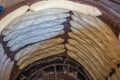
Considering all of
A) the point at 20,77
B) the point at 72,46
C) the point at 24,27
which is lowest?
the point at 20,77

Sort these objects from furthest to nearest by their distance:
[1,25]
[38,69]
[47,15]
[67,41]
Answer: [38,69]
[67,41]
[47,15]
[1,25]

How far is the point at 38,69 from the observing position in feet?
4.33

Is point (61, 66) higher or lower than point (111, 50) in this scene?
lower

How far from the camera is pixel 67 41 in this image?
3.96ft

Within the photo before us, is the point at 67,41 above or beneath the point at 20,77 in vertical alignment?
above

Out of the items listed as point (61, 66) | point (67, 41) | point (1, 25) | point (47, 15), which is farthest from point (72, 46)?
point (1, 25)

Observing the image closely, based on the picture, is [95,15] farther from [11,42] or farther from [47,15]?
[11,42]

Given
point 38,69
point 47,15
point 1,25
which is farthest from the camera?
point 38,69

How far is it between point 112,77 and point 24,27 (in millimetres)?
361

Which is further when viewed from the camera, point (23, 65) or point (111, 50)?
point (23, 65)

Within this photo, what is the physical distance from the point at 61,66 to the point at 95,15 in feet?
1.47

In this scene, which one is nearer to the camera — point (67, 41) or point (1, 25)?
point (1, 25)

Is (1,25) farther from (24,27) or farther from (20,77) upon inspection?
(20,77)

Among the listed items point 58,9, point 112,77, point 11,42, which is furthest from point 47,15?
point 112,77
